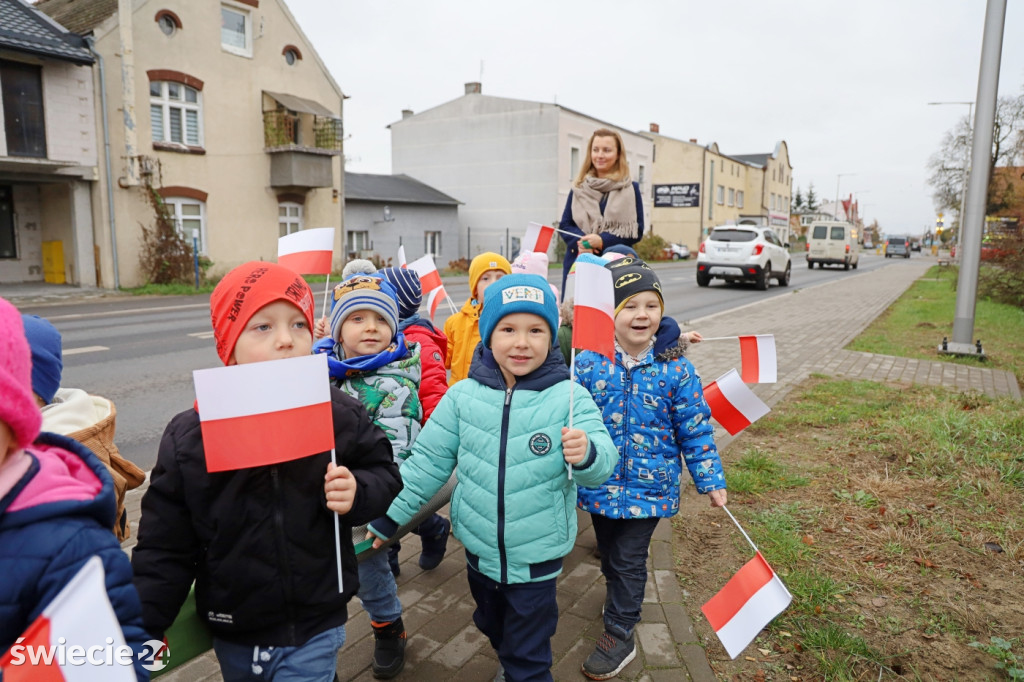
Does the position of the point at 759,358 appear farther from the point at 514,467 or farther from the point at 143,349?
the point at 143,349

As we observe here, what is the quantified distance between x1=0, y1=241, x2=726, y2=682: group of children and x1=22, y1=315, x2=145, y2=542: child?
1.03 ft

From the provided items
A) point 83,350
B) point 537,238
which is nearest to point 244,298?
point 537,238

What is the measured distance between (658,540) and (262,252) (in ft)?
71.5

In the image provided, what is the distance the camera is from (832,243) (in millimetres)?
37344

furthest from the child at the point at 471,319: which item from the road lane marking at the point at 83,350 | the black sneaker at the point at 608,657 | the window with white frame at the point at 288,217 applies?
the window with white frame at the point at 288,217

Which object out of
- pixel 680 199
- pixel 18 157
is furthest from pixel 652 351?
pixel 680 199

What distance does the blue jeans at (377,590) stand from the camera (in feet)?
8.49

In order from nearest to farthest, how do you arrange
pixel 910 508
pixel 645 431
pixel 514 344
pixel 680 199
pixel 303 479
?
pixel 303 479, pixel 514 344, pixel 645 431, pixel 910 508, pixel 680 199

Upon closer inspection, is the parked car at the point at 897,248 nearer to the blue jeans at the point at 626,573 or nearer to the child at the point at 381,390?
the blue jeans at the point at 626,573

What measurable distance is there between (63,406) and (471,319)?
230cm

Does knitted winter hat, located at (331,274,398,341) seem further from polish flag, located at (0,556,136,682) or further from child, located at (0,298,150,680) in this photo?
polish flag, located at (0,556,136,682)

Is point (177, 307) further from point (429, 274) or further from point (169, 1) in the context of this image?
point (429, 274)

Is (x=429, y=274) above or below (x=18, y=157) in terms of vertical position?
below

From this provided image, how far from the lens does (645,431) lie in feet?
9.08
